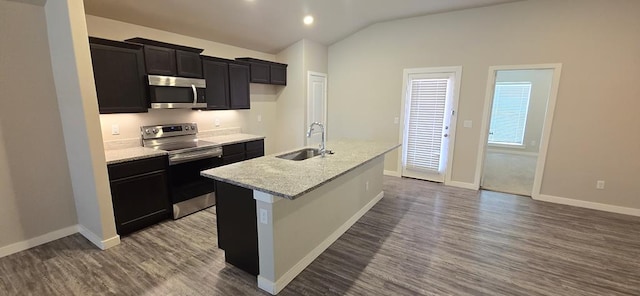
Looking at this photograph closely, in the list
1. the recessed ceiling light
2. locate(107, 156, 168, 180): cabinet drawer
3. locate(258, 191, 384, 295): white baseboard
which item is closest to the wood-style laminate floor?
locate(258, 191, 384, 295): white baseboard

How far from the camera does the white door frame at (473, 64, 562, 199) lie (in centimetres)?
401

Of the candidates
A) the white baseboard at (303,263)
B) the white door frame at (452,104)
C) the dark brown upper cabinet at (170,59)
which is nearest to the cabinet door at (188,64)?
the dark brown upper cabinet at (170,59)

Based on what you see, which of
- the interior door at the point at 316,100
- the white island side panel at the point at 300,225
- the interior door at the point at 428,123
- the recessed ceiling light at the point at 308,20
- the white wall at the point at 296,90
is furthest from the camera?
the interior door at the point at 316,100

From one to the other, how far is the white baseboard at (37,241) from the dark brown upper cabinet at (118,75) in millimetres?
1402

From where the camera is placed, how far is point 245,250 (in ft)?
7.77

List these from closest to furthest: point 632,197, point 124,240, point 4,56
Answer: point 4,56 → point 124,240 → point 632,197

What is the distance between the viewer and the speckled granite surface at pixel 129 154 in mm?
2848

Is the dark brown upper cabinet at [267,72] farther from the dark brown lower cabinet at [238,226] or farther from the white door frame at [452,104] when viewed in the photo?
the dark brown lower cabinet at [238,226]

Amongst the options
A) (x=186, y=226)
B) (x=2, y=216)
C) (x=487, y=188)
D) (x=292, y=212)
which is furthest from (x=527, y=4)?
(x=2, y=216)

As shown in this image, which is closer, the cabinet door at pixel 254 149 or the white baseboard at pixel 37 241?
the white baseboard at pixel 37 241

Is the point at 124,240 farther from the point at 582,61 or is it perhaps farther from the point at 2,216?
the point at 582,61

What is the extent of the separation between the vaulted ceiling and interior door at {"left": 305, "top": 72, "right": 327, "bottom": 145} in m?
0.77

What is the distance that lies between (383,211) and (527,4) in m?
3.75

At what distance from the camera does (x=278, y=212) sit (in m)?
2.12
